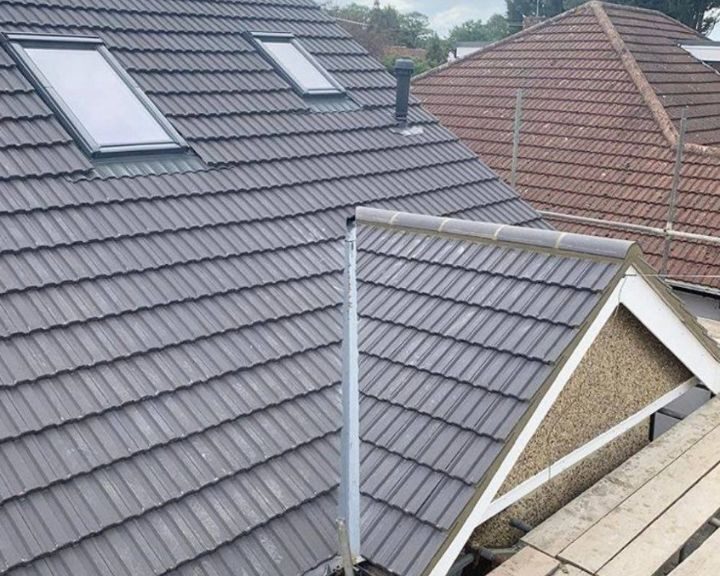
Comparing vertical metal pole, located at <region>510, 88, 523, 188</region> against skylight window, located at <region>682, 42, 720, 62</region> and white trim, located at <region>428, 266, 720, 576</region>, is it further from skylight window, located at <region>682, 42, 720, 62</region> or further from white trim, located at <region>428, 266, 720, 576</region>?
skylight window, located at <region>682, 42, 720, 62</region>

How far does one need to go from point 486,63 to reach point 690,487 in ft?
39.7

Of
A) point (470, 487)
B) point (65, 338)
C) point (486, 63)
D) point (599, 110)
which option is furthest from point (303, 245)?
point (486, 63)

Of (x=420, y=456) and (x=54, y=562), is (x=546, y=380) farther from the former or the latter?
(x=54, y=562)

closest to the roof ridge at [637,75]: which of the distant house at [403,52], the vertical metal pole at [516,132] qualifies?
the vertical metal pole at [516,132]

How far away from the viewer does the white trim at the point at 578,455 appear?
13.2ft

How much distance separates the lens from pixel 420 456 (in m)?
3.79

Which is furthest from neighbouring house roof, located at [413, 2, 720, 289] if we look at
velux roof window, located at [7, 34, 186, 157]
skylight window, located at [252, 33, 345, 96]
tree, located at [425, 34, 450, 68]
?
tree, located at [425, 34, 450, 68]

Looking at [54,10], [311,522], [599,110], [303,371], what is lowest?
[311,522]

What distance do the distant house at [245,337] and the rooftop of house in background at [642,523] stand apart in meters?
0.27

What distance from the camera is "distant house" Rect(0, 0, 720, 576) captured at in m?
3.44

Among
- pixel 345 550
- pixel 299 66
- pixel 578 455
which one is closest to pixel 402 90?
pixel 299 66

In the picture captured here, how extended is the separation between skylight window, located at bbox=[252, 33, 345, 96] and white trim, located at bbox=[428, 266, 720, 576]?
3701 mm

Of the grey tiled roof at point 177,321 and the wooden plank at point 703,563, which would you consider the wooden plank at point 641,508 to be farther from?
the grey tiled roof at point 177,321

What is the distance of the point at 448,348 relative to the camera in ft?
14.2
